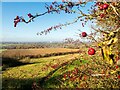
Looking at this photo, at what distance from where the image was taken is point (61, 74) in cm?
1518

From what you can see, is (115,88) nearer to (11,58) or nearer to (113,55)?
(113,55)

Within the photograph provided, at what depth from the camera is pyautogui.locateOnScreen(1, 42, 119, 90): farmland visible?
28.3ft

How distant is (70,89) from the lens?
12297 millimetres

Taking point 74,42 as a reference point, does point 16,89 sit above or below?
below

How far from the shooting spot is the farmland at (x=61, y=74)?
28.3 ft

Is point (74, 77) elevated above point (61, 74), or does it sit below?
above

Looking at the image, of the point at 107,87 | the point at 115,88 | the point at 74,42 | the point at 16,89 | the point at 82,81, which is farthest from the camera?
the point at 16,89

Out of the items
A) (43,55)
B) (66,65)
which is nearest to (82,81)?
(66,65)

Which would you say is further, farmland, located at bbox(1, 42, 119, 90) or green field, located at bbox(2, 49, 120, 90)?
farmland, located at bbox(1, 42, 119, 90)

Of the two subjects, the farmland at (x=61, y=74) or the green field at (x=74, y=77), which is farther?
the farmland at (x=61, y=74)

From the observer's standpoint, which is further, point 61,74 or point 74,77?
point 61,74

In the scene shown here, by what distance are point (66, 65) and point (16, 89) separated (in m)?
4.52

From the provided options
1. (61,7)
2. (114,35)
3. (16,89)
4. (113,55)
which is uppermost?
(61,7)

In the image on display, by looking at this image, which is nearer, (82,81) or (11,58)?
(82,81)
